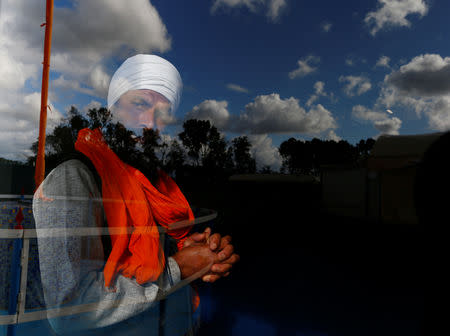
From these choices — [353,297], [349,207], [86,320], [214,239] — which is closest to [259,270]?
[353,297]

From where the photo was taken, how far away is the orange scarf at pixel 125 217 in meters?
0.50

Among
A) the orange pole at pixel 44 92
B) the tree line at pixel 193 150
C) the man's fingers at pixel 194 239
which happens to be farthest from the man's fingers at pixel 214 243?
the orange pole at pixel 44 92

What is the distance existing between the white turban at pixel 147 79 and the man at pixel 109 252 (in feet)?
0.14

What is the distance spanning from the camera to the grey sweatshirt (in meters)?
0.46

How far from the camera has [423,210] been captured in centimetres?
33

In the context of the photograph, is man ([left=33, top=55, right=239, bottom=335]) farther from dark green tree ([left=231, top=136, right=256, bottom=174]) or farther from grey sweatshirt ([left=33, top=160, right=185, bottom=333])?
dark green tree ([left=231, top=136, right=256, bottom=174])

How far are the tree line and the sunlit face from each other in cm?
2

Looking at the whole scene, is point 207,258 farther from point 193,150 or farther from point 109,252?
point 193,150

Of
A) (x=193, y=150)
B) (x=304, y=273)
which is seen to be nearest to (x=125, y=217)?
(x=193, y=150)

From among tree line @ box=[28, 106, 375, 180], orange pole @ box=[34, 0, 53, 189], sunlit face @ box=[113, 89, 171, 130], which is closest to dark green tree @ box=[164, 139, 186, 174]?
tree line @ box=[28, 106, 375, 180]

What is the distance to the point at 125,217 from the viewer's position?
537 mm

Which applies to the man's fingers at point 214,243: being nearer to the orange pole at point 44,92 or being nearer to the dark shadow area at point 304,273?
the dark shadow area at point 304,273

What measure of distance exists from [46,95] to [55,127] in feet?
0.36

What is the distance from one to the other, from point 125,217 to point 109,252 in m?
0.08
